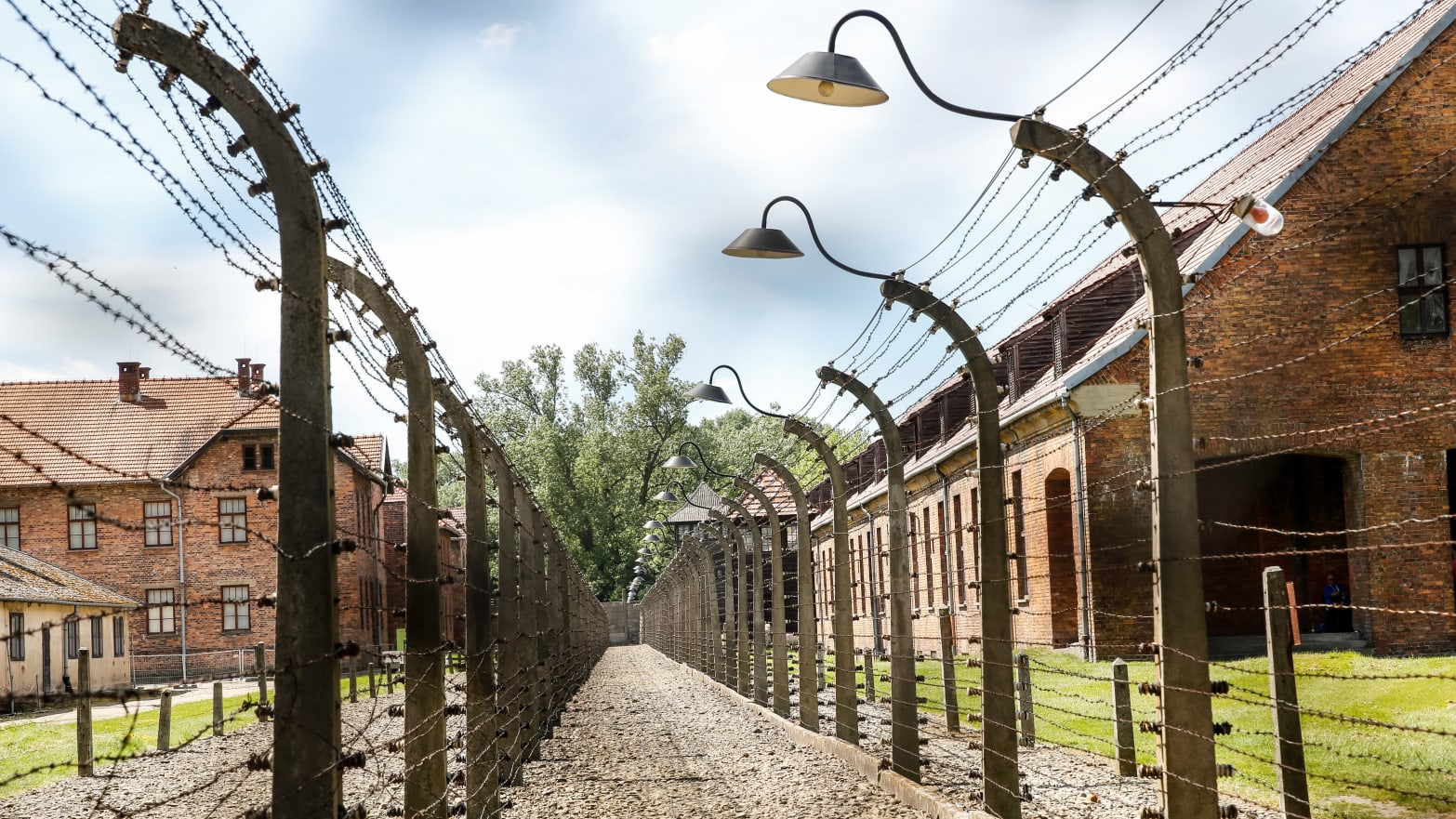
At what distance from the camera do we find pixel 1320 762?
10.5 m

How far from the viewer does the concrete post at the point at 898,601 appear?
1073 cm

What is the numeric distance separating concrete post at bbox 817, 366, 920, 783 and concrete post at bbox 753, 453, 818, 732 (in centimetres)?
259

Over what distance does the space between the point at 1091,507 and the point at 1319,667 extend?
16.3 feet

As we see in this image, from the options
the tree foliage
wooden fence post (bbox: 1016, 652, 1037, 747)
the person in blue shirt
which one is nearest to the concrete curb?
wooden fence post (bbox: 1016, 652, 1037, 747)

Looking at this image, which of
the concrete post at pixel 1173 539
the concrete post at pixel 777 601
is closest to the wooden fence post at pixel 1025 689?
the concrete post at pixel 777 601

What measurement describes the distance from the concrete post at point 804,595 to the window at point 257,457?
34.7m

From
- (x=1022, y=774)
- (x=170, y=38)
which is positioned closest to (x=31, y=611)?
(x=1022, y=774)

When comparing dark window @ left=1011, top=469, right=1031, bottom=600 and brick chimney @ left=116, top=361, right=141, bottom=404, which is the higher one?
brick chimney @ left=116, top=361, right=141, bottom=404

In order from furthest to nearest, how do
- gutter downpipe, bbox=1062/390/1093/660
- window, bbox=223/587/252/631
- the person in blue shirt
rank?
window, bbox=223/587/252/631 → the person in blue shirt → gutter downpipe, bbox=1062/390/1093/660

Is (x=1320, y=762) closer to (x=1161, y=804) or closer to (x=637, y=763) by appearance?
(x=1161, y=804)

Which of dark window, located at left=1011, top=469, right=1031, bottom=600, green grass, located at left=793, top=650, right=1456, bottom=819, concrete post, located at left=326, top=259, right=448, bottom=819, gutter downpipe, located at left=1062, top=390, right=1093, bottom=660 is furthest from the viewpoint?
dark window, located at left=1011, top=469, right=1031, bottom=600

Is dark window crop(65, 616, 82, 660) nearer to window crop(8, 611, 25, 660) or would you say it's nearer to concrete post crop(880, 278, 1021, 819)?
window crop(8, 611, 25, 660)

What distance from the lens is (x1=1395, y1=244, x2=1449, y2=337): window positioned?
21.5 meters

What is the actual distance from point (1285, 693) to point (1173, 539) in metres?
1.79
